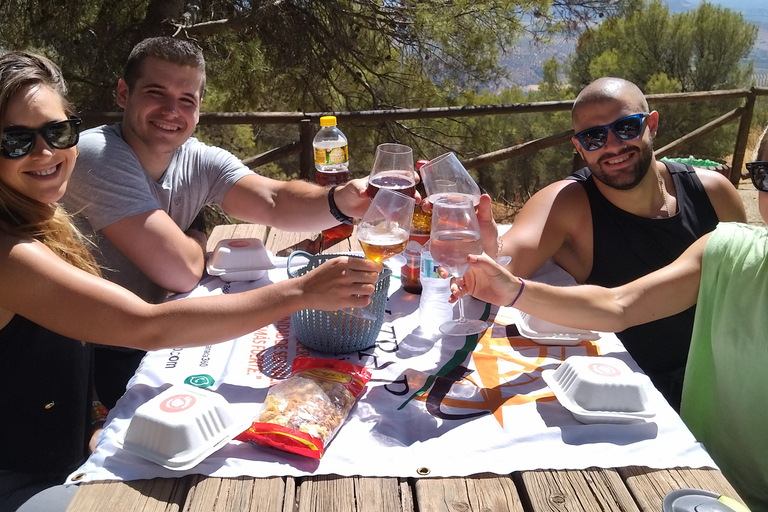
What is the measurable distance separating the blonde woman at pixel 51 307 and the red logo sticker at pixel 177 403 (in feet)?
0.83

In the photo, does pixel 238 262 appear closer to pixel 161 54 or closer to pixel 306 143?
pixel 161 54

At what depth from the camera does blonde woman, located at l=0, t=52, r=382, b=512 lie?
4.50 ft

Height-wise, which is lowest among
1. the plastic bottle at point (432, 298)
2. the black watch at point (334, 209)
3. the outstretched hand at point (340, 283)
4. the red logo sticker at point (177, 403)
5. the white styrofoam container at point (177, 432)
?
the plastic bottle at point (432, 298)

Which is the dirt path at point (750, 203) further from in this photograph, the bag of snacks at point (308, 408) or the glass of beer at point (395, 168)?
the bag of snacks at point (308, 408)

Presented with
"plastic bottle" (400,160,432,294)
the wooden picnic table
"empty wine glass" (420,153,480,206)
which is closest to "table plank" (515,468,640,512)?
the wooden picnic table

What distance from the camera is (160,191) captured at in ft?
7.78

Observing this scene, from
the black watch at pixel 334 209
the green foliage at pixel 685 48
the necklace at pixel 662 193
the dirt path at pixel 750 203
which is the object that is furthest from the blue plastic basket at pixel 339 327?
the green foliage at pixel 685 48

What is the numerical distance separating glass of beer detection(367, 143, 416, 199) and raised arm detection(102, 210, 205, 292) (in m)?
0.72

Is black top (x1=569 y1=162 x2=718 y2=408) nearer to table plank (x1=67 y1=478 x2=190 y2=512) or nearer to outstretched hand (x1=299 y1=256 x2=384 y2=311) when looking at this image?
outstretched hand (x1=299 y1=256 x2=384 y2=311)

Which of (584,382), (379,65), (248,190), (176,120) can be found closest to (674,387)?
(584,382)

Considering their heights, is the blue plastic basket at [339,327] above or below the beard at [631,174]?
below

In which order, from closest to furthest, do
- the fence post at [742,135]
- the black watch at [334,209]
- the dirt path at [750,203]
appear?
the black watch at [334,209] < the dirt path at [750,203] < the fence post at [742,135]

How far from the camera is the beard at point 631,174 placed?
224 centimetres

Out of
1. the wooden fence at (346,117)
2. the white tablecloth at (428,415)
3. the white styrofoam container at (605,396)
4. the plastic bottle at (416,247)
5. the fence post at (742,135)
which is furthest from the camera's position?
the fence post at (742,135)
